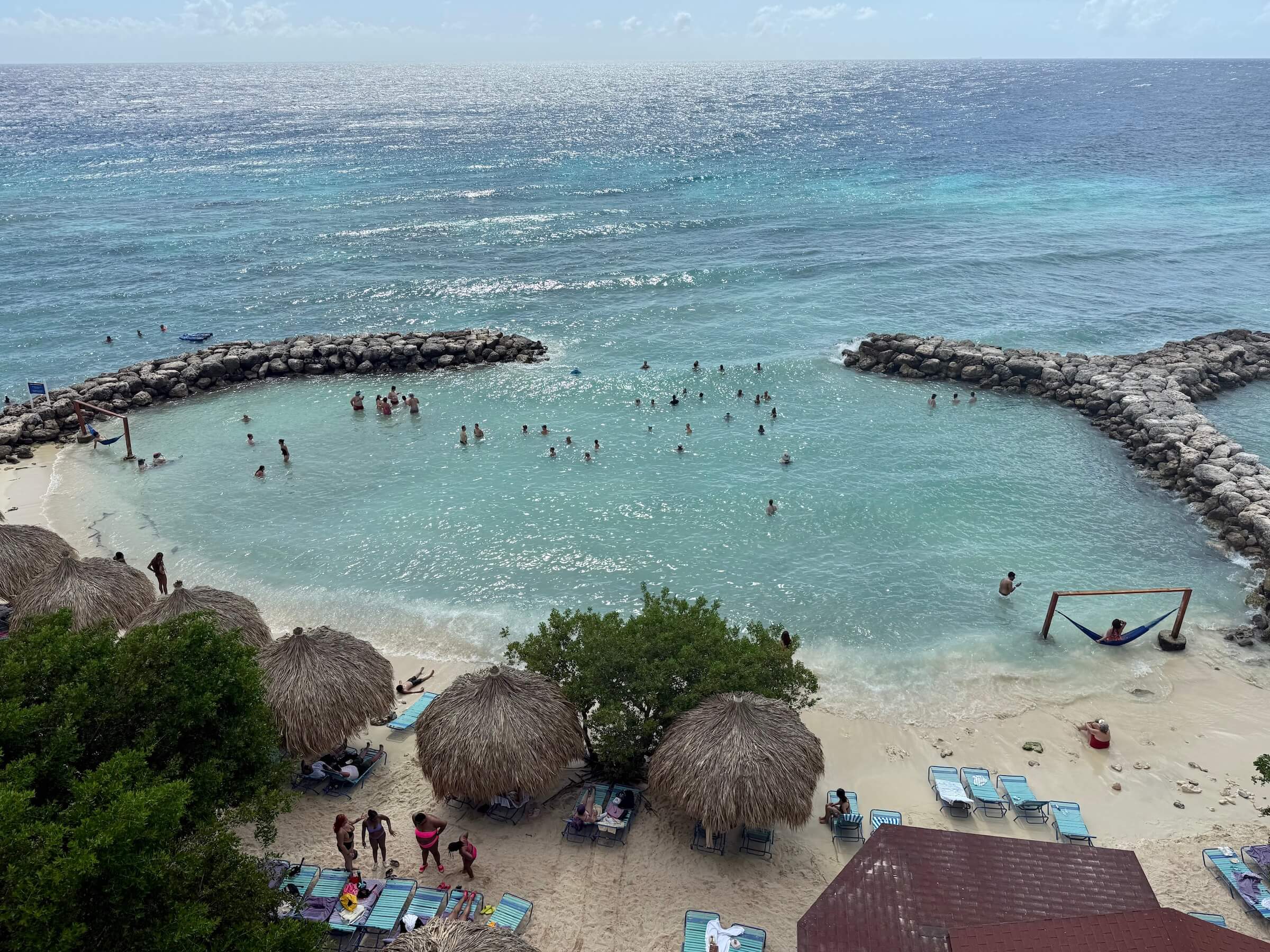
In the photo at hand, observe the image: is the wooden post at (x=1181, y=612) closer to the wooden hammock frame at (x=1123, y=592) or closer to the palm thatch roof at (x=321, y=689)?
the wooden hammock frame at (x=1123, y=592)

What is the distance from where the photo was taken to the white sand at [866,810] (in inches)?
542

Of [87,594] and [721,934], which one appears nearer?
[721,934]

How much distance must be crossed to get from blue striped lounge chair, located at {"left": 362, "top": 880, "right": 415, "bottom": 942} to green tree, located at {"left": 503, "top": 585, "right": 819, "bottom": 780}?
4.29 metres

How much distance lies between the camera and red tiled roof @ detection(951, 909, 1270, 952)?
10.1 m

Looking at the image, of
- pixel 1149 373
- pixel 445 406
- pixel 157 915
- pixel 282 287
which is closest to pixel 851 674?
pixel 157 915

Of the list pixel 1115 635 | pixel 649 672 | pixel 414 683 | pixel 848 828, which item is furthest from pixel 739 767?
pixel 1115 635

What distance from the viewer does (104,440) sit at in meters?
33.7

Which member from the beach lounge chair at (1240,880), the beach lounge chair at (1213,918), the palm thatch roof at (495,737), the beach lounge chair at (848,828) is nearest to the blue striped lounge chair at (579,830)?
the palm thatch roof at (495,737)

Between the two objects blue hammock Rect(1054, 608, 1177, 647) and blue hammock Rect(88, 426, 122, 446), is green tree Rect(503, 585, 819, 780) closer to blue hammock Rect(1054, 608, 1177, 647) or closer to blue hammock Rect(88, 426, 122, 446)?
blue hammock Rect(1054, 608, 1177, 647)

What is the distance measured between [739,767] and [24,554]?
779 inches

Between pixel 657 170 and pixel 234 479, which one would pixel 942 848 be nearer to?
pixel 234 479

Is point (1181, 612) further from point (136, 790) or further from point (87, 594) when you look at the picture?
Result: point (87, 594)

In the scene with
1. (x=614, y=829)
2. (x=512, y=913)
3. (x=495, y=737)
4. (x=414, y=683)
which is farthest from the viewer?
(x=414, y=683)

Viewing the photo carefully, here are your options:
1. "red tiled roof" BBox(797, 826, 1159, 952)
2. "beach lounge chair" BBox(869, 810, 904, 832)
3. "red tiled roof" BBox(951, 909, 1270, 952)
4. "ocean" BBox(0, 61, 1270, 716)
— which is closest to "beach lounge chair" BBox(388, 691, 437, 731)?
"ocean" BBox(0, 61, 1270, 716)
